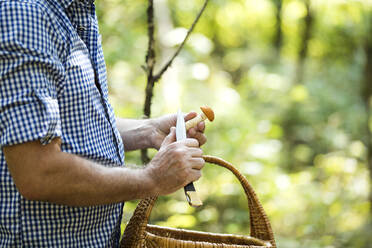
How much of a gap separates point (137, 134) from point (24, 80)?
27.2 inches

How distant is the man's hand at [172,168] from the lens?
121 centimetres

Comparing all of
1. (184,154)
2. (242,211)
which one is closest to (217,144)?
(242,211)

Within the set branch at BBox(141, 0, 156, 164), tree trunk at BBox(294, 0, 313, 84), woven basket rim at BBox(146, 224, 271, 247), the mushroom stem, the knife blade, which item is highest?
tree trunk at BBox(294, 0, 313, 84)

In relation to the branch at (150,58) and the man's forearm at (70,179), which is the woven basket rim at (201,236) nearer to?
the man's forearm at (70,179)

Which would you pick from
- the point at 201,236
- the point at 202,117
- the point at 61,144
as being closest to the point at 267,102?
the point at 201,236

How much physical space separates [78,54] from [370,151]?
16.9ft

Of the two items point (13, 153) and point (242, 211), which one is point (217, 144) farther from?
point (13, 153)

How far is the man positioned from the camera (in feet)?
3.38

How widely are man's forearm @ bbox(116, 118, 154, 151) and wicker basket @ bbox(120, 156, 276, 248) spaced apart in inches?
11.3

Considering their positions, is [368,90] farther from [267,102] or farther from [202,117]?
[202,117]

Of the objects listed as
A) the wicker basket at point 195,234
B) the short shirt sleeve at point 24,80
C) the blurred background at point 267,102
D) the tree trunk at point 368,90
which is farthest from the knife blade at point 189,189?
the tree trunk at point 368,90

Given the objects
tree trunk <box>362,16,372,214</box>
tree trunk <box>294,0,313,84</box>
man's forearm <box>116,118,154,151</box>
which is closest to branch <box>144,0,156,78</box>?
man's forearm <box>116,118,154,151</box>

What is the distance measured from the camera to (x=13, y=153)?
1029 mm

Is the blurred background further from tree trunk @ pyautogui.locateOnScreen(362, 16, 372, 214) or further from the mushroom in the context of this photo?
the mushroom
